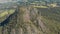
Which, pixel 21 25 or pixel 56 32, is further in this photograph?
pixel 56 32

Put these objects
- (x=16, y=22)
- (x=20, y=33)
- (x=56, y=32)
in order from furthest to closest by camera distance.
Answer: (x=56, y=32), (x=16, y=22), (x=20, y=33)

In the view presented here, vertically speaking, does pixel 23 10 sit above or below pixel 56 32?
above

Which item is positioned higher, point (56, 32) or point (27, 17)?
point (27, 17)

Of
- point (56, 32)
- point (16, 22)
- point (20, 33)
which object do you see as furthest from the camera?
point (56, 32)

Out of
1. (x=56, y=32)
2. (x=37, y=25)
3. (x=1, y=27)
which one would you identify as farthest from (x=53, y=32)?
(x=1, y=27)

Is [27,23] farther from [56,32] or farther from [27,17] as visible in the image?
[56,32]

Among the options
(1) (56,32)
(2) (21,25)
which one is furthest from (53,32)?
(2) (21,25)

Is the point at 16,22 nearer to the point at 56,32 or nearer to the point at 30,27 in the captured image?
the point at 30,27

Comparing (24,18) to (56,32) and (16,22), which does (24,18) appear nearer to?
(16,22)

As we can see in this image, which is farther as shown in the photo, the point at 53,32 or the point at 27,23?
the point at 53,32
